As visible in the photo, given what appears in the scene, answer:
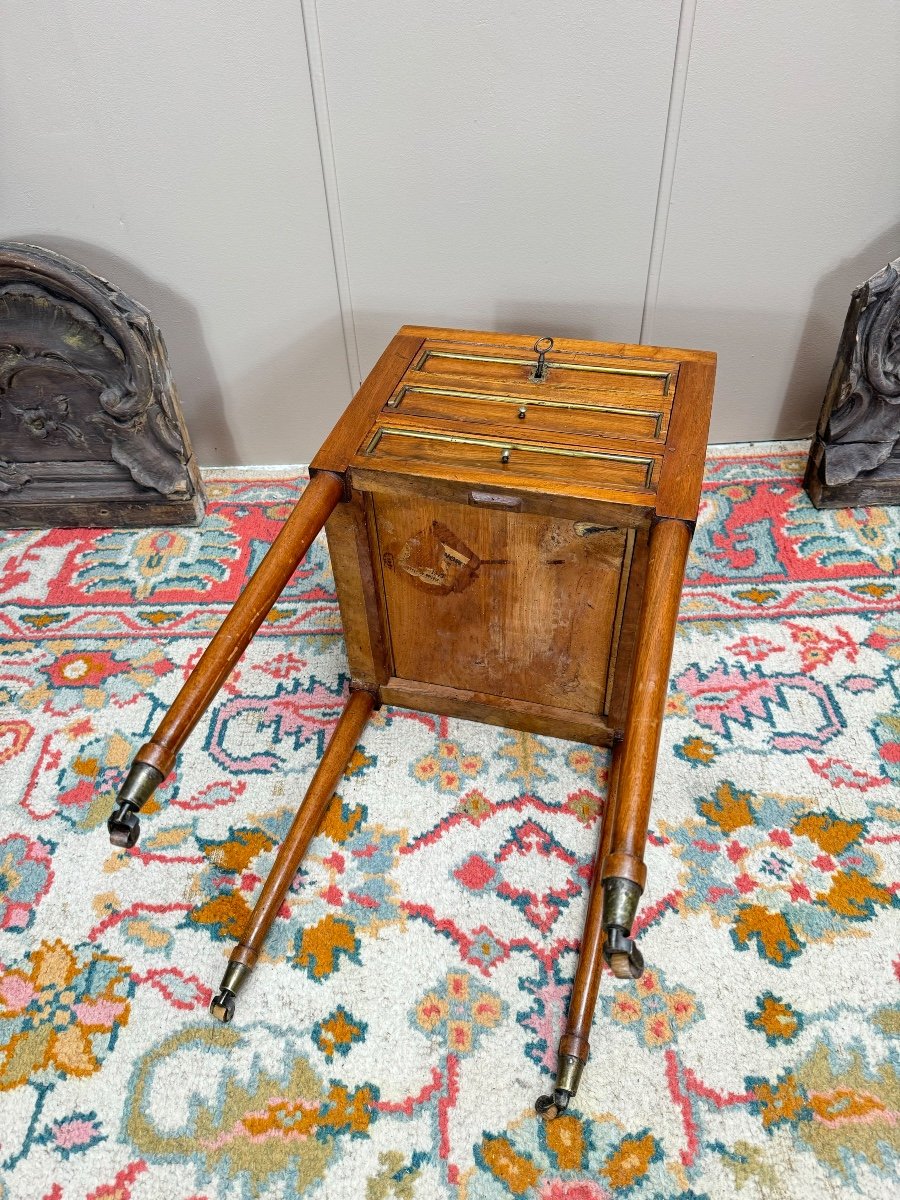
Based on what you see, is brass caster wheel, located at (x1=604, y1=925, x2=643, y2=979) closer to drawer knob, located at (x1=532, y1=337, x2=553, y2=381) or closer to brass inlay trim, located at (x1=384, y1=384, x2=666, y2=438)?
brass inlay trim, located at (x1=384, y1=384, x2=666, y2=438)

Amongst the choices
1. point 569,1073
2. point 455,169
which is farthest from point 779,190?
point 569,1073

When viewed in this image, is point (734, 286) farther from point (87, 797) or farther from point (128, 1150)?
point (128, 1150)

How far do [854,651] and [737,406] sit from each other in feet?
2.60

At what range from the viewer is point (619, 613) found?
1423mm

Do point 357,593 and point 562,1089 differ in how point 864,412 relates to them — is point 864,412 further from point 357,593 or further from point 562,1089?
point 562,1089

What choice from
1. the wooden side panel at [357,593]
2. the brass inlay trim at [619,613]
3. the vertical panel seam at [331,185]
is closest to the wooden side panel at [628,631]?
the brass inlay trim at [619,613]

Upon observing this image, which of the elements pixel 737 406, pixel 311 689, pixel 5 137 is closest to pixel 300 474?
pixel 311 689

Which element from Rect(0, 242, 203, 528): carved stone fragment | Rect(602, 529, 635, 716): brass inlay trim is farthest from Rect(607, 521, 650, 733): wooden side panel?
Rect(0, 242, 203, 528): carved stone fragment

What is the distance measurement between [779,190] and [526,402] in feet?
3.04

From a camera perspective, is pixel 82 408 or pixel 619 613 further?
pixel 82 408

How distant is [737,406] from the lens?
7.55 feet

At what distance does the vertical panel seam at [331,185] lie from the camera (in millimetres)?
1709

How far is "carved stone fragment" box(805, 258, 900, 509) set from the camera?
6.14ft

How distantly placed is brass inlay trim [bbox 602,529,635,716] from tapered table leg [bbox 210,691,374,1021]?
49 centimetres
